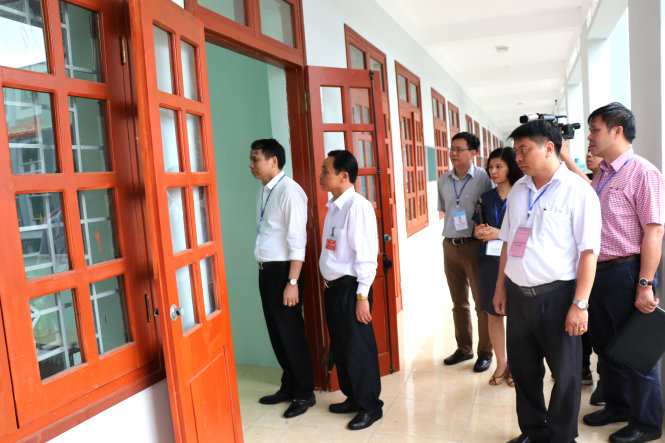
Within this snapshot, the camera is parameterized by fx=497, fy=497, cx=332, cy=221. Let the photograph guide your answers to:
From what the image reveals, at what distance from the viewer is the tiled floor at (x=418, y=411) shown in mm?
2879

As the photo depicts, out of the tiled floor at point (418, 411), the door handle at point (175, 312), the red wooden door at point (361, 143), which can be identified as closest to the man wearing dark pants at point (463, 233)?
the tiled floor at point (418, 411)

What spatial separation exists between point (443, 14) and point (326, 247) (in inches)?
211

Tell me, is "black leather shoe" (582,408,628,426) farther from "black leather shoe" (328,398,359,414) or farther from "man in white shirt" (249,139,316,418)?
"man in white shirt" (249,139,316,418)

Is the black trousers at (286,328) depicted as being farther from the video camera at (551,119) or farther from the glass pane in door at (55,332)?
the video camera at (551,119)

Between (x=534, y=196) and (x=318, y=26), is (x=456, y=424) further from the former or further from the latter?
(x=318, y=26)

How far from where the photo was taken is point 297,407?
3254 mm

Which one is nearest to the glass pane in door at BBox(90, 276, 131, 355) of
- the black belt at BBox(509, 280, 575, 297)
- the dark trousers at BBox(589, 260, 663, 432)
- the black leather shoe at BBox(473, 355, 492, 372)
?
the black belt at BBox(509, 280, 575, 297)

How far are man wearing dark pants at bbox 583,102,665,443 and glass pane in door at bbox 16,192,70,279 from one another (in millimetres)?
2539

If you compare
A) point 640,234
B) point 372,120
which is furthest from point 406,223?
point 640,234

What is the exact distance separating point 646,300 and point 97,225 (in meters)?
2.54

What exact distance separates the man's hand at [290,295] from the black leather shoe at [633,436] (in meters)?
1.93

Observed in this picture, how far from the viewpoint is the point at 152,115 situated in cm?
190

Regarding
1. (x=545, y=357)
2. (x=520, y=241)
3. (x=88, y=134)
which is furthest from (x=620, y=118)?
(x=88, y=134)

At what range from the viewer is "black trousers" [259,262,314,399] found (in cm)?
323
